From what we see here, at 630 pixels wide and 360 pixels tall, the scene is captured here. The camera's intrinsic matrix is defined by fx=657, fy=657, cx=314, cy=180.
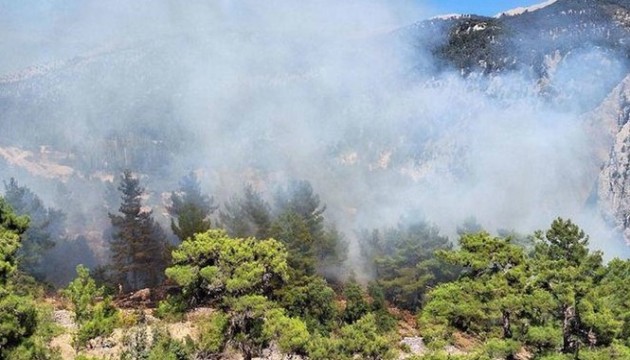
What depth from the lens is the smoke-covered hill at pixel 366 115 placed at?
51.5 metres

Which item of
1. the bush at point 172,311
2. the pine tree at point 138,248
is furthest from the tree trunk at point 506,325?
the pine tree at point 138,248

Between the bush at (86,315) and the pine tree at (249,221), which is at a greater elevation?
the pine tree at (249,221)

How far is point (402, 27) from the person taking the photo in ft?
229

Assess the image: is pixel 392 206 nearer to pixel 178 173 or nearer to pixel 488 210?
pixel 488 210

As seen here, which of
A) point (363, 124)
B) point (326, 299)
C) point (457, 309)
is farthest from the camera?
point (363, 124)

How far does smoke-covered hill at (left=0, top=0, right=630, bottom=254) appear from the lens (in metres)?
51.5

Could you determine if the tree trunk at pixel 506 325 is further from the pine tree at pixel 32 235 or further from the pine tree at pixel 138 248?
the pine tree at pixel 32 235

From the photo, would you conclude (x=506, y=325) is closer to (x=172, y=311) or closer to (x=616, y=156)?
(x=172, y=311)

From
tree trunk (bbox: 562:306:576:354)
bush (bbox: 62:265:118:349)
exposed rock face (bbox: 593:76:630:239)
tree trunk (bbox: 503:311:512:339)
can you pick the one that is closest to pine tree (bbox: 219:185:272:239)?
bush (bbox: 62:265:118:349)

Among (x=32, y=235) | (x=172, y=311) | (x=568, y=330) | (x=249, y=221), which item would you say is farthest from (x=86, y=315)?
(x=568, y=330)

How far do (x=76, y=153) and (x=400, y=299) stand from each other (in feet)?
122

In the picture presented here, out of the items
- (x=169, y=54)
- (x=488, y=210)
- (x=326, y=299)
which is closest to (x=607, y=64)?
(x=488, y=210)

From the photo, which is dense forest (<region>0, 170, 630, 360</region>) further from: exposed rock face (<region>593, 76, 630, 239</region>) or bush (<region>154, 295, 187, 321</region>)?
exposed rock face (<region>593, 76, 630, 239</region>)

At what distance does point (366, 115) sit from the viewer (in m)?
63.8
